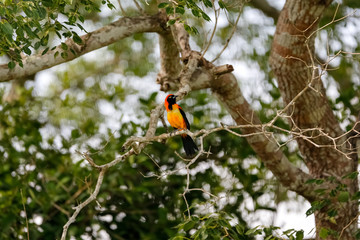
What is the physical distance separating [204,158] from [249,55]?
1694mm

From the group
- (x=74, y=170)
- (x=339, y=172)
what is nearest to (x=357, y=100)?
(x=339, y=172)

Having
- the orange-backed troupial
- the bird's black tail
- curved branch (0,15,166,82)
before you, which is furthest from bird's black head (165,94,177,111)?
curved branch (0,15,166,82)

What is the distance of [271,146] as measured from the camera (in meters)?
5.15

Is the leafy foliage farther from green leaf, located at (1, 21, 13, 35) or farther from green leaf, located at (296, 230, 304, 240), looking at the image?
green leaf, located at (296, 230, 304, 240)

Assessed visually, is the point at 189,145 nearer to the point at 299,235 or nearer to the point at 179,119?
the point at 179,119

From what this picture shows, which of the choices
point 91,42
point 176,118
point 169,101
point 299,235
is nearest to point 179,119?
point 176,118

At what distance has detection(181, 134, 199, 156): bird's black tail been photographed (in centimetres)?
486

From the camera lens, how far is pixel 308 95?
5168mm

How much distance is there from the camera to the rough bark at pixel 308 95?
4.93 metres

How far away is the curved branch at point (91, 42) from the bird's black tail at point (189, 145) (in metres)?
1.09

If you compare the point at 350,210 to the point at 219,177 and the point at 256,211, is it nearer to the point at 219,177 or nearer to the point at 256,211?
the point at 256,211

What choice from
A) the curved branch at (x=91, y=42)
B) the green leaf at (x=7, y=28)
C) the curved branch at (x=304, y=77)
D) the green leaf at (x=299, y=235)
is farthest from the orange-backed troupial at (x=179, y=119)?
the green leaf at (x=7, y=28)

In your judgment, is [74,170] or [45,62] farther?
[74,170]

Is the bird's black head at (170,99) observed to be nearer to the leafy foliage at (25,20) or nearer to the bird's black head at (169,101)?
the bird's black head at (169,101)
